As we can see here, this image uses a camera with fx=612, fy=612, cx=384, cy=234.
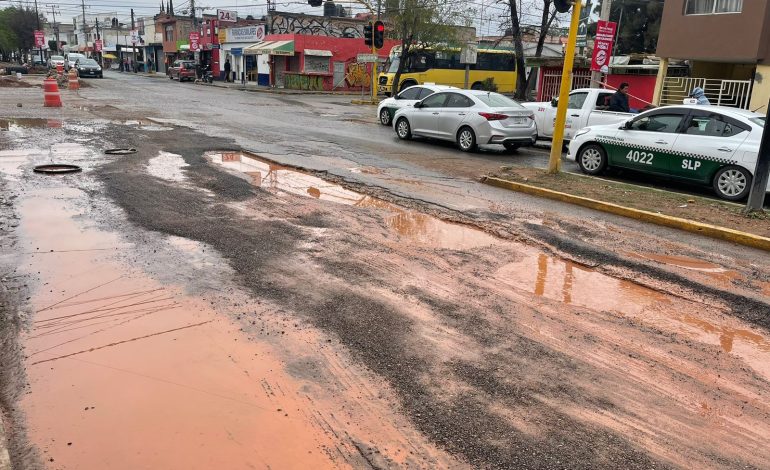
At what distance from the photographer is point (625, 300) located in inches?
222

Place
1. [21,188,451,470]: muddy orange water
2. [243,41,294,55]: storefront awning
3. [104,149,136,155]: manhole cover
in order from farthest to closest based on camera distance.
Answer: [243,41,294,55]: storefront awning, [104,149,136,155]: manhole cover, [21,188,451,470]: muddy orange water

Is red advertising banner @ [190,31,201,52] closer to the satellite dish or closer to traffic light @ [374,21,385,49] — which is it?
traffic light @ [374,21,385,49]

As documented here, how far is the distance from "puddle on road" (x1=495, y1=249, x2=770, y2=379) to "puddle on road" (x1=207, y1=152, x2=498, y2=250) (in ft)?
3.01

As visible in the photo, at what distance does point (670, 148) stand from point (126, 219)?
8.92 meters

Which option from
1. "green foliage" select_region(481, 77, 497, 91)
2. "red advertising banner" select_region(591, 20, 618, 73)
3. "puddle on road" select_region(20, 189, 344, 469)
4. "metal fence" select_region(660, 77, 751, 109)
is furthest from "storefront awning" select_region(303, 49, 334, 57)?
"puddle on road" select_region(20, 189, 344, 469)

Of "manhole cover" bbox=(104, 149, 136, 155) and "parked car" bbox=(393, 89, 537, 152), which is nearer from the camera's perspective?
"manhole cover" bbox=(104, 149, 136, 155)

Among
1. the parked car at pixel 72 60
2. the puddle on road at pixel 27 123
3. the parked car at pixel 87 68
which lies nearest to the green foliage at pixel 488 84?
the puddle on road at pixel 27 123

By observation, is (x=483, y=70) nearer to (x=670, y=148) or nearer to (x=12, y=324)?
(x=670, y=148)

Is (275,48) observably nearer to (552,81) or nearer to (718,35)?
(552,81)

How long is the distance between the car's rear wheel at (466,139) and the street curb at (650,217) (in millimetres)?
4315

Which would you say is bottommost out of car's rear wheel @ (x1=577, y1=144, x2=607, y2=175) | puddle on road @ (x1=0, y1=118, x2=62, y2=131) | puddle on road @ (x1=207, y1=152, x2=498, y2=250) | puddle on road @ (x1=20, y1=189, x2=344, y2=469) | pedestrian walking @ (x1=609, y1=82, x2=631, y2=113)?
puddle on road @ (x1=20, y1=189, x2=344, y2=469)

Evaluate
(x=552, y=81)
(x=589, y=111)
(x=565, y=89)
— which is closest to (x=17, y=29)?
(x=552, y=81)

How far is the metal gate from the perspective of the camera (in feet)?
89.6

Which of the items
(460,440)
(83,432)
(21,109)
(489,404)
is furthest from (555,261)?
(21,109)
